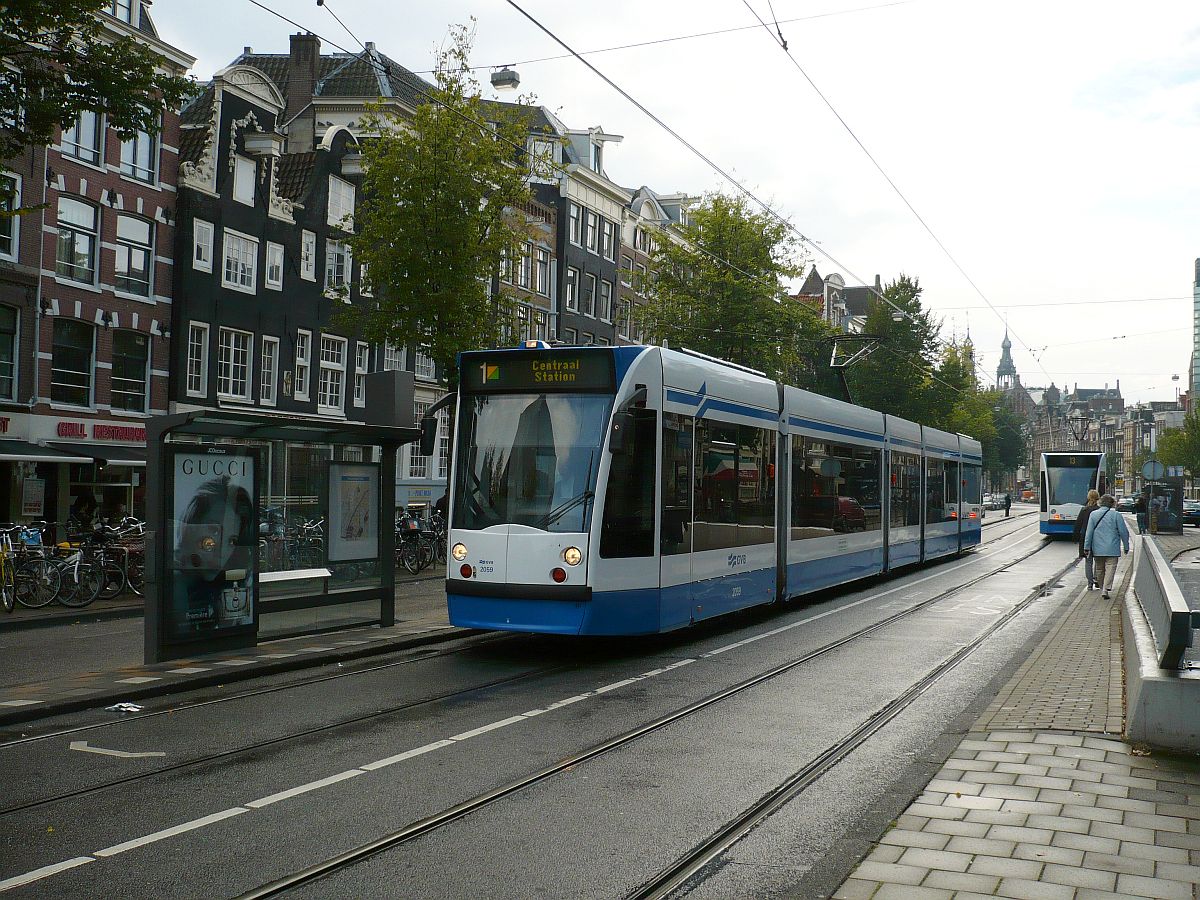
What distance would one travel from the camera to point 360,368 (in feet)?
123

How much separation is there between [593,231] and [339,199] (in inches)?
688

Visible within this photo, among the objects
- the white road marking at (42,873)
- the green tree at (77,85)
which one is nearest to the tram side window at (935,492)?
the green tree at (77,85)

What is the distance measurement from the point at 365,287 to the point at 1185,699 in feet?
70.8

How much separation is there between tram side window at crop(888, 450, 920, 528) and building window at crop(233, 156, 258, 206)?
784 inches

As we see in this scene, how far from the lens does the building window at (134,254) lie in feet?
93.9

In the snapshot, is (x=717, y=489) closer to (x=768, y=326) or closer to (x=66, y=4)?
(x=66, y=4)

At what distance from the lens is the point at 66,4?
13.1 m

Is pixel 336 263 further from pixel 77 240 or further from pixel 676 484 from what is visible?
pixel 676 484

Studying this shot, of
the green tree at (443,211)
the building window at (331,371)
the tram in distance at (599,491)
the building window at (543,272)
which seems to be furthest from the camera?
the building window at (543,272)

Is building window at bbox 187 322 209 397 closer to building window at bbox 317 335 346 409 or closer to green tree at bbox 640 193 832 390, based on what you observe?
building window at bbox 317 335 346 409

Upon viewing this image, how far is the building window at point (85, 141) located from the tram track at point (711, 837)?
22.5 m

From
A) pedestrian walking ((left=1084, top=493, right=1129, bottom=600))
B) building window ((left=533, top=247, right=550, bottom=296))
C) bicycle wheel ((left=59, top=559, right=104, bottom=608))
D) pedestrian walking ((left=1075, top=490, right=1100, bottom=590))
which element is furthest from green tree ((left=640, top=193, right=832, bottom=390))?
bicycle wheel ((left=59, top=559, right=104, bottom=608))

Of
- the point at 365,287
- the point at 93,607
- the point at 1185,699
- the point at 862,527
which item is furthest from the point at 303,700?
the point at 365,287

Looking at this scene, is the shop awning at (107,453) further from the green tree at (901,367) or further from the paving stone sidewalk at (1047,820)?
the green tree at (901,367)
